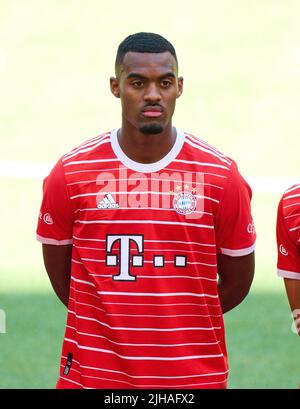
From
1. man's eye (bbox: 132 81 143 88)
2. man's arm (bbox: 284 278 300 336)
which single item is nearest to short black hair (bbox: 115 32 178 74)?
man's eye (bbox: 132 81 143 88)

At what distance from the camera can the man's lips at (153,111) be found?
5391 millimetres

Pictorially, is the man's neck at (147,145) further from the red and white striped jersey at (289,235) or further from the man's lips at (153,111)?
the red and white striped jersey at (289,235)

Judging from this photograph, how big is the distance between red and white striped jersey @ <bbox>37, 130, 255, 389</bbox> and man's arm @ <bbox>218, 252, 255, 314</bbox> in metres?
0.12

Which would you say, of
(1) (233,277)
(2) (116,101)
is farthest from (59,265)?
(2) (116,101)

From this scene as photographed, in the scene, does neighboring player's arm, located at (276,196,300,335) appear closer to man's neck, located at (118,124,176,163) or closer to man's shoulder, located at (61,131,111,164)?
man's neck, located at (118,124,176,163)

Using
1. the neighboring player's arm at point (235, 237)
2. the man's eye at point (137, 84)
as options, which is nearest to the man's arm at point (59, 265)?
the neighboring player's arm at point (235, 237)

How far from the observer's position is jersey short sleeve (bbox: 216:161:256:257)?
18.1 feet

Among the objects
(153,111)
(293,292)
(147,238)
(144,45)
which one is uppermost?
(144,45)

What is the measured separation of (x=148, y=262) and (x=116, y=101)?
10.5 metres

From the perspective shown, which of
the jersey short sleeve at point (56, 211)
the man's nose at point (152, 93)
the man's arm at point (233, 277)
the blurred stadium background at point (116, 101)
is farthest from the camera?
the blurred stadium background at point (116, 101)

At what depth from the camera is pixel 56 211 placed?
5.62 m

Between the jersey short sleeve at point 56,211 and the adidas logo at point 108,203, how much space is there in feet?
0.53

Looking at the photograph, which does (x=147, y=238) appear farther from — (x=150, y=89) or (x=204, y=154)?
(x=150, y=89)

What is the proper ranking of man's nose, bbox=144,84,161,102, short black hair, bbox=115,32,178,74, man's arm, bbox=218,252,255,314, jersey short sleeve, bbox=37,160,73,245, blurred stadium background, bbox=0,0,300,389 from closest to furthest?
man's nose, bbox=144,84,161,102 < short black hair, bbox=115,32,178,74 < jersey short sleeve, bbox=37,160,73,245 < man's arm, bbox=218,252,255,314 < blurred stadium background, bbox=0,0,300,389
